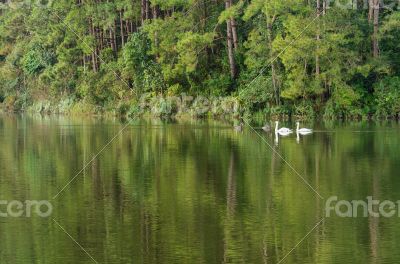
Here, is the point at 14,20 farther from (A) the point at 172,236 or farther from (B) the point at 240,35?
(A) the point at 172,236

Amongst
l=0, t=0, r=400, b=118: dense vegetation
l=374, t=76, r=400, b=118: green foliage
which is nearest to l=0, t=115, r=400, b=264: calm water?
l=374, t=76, r=400, b=118: green foliage

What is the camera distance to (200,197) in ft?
66.6

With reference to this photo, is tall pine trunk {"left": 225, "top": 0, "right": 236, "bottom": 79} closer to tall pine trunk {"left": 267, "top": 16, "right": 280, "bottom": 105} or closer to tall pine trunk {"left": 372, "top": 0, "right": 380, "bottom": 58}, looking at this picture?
tall pine trunk {"left": 267, "top": 16, "right": 280, "bottom": 105}

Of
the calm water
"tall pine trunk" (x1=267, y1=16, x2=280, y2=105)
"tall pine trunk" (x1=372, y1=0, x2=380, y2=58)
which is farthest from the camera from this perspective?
"tall pine trunk" (x1=267, y1=16, x2=280, y2=105)

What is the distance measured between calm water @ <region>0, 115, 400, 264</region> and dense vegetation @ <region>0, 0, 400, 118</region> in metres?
11.0

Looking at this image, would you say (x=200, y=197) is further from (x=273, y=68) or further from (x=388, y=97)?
(x=273, y=68)

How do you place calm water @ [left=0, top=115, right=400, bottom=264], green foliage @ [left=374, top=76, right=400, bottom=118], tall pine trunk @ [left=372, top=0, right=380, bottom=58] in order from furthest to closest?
tall pine trunk @ [left=372, top=0, right=380, bottom=58] → green foliage @ [left=374, top=76, right=400, bottom=118] → calm water @ [left=0, top=115, right=400, bottom=264]

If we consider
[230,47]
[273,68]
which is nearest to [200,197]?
[273,68]

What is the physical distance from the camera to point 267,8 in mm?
47094

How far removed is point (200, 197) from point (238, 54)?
109 ft

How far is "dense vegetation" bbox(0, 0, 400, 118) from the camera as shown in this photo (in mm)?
46719

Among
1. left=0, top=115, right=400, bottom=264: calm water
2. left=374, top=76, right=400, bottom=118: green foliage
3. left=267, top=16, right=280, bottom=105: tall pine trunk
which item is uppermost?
left=267, top=16, right=280, bottom=105: tall pine trunk

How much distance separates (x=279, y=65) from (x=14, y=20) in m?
37.9

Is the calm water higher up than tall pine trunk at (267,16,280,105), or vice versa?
tall pine trunk at (267,16,280,105)
